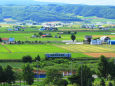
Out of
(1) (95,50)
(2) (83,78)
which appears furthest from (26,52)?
(2) (83,78)

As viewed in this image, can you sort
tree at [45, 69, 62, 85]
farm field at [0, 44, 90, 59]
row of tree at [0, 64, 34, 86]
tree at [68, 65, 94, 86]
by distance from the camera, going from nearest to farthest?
tree at [68, 65, 94, 86] → tree at [45, 69, 62, 85] → row of tree at [0, 64, 34, 86] → farm field at [0, 44, 90, 59]

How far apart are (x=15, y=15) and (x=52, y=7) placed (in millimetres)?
35395

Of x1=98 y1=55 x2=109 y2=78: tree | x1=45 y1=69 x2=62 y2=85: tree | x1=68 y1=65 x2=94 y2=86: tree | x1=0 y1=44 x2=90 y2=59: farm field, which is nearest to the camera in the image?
x1=68 y1=65 x2=94 y2=86: tree

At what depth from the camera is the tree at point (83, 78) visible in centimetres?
1312

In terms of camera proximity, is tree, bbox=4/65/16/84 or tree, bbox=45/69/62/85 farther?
tree, bbox=4/65/16/84

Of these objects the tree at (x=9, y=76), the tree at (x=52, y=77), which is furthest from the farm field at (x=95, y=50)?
the tree at (x=9, y=76)

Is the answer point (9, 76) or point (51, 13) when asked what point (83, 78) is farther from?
point (51, 13)

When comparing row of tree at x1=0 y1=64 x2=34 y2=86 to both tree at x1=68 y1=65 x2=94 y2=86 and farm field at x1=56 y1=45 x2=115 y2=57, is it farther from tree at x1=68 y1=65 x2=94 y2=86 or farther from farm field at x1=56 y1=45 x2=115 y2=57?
farm field at x1=56 y1=45 x2=115 y2=57

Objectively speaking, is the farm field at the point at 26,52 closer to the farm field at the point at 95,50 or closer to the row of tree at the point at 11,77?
the farm field at the point at 95,50

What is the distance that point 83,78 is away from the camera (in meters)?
13.4

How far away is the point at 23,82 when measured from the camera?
1483 cm

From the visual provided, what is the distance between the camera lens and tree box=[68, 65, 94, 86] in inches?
516

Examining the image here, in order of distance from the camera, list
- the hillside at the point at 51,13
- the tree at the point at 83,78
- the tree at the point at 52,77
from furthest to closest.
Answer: the hillside at the point at 51,13 → the tree at the point at 52,77 → the tree at the point at 83,78

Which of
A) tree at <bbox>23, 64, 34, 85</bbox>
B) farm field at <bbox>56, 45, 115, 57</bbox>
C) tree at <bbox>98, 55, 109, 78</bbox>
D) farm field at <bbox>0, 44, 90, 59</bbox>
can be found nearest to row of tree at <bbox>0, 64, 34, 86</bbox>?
tree at <bbox>23, 64, 34, 85</bbox>
